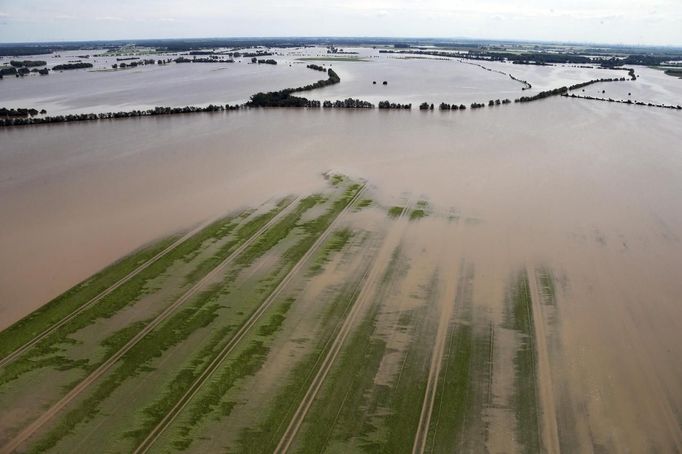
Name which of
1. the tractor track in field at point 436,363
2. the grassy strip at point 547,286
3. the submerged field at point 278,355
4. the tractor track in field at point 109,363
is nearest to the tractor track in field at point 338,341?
the submerged field at point 278,355

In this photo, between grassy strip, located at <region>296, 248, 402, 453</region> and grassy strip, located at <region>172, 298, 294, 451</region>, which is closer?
grassy strip, located at <region>296, 248, 402, 453</region>

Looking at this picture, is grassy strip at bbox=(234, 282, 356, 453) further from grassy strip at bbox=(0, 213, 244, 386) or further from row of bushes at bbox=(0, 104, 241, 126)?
row of bushes at bbox=(0, 104, 241, 126)

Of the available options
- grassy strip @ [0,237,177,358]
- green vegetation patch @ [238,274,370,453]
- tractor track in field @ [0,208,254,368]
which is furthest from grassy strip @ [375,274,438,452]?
grassy strip @ [0,237,177,358]

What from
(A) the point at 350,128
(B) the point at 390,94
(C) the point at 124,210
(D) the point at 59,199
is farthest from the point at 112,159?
(B) the point at 390,94

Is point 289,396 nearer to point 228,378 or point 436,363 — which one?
point 228,378

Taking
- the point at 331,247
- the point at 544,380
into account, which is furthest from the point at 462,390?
the point at 331,247
